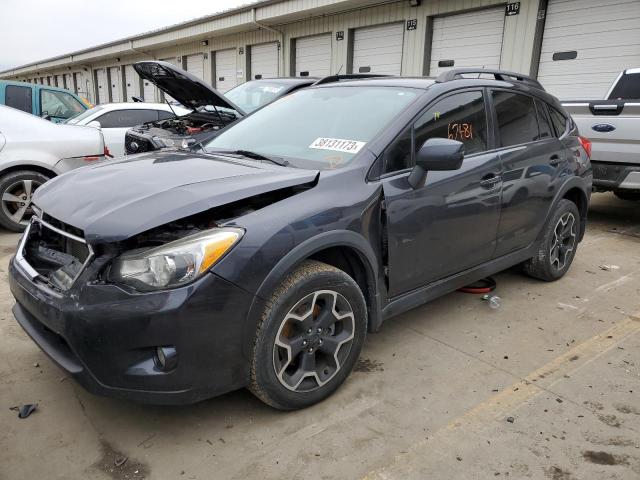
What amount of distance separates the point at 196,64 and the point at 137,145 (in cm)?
1581

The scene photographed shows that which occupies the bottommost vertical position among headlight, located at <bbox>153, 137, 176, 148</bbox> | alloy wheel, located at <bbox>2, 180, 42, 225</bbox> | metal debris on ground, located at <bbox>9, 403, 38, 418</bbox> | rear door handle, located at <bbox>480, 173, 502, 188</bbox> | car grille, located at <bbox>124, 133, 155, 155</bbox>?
metal debris on ground, located at <bbox>9, 403, 38, 418</bbox>

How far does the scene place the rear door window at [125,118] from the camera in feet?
27.1

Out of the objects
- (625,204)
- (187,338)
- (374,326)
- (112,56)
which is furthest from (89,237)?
(112,56)

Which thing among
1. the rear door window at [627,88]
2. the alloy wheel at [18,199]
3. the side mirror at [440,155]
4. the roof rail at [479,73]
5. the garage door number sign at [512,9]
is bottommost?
the alloy wheel at [18,199]

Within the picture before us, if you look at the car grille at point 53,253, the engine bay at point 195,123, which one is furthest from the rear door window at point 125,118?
the car grille at point 53,253

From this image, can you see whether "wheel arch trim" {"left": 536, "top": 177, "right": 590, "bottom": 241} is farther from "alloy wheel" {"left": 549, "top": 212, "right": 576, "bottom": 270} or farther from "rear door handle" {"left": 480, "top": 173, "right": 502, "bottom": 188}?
"rear door handle" {"left": 480, "top": 173, "right": 502, "bottom": 188}

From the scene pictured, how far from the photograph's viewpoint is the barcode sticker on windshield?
284 centimetres

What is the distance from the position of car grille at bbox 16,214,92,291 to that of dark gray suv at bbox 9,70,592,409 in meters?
0.01

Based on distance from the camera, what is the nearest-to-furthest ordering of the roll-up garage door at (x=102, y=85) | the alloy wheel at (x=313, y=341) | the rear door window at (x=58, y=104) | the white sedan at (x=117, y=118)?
the alloy wheel at (x=313, y=341) → the white sedan at (x=117, y=118) → the rear door window at (x=58, y=104) → the roll-up garage door at (x=102, y=85)

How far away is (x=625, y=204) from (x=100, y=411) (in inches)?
338

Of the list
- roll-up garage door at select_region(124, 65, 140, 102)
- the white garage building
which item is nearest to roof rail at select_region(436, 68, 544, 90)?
the white garage building

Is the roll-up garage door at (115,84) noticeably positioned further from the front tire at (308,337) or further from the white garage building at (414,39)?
the front tire at (308,337)

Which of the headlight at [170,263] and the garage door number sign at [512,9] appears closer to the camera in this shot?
the headlight at [170,263]

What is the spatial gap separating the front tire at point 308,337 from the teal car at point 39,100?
930cm
